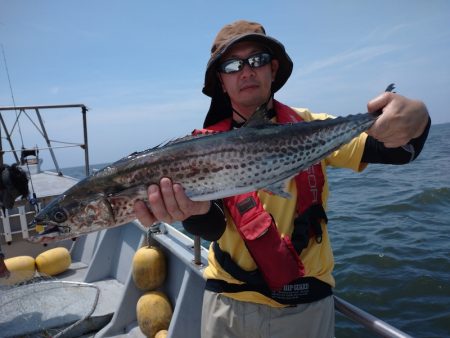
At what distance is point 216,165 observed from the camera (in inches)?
104

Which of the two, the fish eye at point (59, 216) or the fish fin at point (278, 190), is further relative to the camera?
the fish eye at point (59, 216)

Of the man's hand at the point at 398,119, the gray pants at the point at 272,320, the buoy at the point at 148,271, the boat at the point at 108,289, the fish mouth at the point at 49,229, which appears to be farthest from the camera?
the buoy at the point at 148,271

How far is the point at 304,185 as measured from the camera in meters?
2.77

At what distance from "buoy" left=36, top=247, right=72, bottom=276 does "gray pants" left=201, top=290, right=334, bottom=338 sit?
5.29 metres

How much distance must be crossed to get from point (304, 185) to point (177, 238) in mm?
3163

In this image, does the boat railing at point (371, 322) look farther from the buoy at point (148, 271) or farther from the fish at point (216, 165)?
the buoy at point (148, 271)

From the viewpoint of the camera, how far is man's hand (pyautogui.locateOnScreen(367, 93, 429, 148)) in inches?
91.1

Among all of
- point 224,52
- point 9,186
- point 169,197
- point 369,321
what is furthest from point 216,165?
point 9,186

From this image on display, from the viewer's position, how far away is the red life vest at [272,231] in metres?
2.50

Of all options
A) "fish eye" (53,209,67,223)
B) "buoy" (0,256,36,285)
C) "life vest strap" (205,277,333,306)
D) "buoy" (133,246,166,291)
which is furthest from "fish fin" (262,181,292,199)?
"buoy" (0,256,36,285)

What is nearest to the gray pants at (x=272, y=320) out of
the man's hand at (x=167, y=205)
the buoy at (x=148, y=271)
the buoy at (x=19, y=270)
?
the man's hand at (x=167, y=205)

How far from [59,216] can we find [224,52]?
2.07 metres

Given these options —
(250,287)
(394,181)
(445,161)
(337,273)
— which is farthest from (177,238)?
(445,161)

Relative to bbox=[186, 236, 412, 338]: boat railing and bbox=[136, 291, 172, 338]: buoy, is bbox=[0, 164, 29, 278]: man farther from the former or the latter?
bbox=[186, 236, 412, 338]: boat railing
